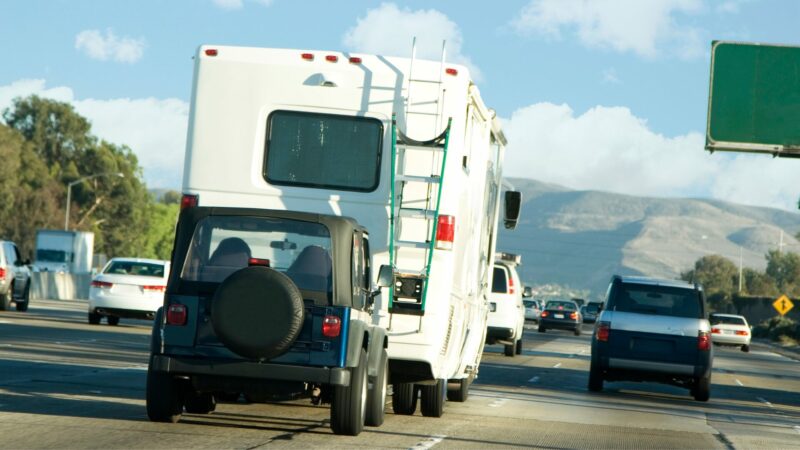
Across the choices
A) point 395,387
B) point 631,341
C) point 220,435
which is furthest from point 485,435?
point 631,341

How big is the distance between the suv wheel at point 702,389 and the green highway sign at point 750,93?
420 inches

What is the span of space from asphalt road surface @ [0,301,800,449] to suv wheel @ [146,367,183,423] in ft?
0.49

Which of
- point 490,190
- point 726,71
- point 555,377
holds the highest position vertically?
point 726,71

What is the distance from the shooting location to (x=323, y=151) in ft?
46.1

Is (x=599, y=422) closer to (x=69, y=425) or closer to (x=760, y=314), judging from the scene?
(x=69, y=425)

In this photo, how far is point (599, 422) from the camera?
16484mm

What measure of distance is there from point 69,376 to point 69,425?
18.6 ft

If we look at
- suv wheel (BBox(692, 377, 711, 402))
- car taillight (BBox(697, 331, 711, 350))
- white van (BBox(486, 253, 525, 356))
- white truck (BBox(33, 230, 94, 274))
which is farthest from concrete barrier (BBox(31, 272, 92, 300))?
car taillight (BBox(697, 331, 711, 350))

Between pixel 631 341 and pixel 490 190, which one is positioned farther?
pixel 631 341

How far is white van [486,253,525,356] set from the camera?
105ft

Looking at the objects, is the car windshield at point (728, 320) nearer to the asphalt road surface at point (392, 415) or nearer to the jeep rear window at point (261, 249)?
the asphalt road surface at point (392, 415)

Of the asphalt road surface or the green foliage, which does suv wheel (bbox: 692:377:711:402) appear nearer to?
the asphalt road surface

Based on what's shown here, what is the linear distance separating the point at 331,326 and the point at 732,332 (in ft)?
151

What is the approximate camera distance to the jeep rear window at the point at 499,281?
32.6 m
